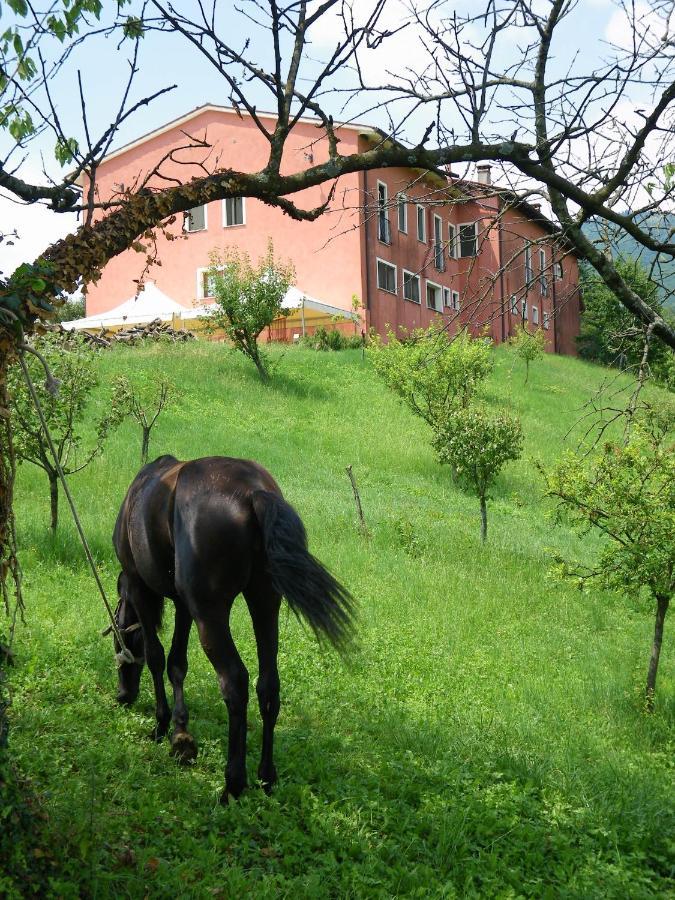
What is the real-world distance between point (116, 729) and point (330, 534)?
8.59 m

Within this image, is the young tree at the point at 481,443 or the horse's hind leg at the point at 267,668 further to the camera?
the young tree at the point at 481,443

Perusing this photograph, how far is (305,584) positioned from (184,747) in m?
1.82

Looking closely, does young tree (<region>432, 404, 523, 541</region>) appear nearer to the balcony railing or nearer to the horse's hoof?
the horse's hoof

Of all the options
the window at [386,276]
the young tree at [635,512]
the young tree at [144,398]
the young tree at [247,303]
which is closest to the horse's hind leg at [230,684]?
the young tree at [635,512]

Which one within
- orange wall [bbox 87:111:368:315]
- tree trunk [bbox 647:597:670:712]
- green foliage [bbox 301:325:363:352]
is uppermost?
orange wall [bbox 87:111:368:315]

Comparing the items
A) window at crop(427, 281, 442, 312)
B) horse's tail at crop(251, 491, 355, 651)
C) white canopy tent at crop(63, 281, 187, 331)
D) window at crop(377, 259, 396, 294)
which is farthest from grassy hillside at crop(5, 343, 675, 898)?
window at crop(427, 281, 442, 312)

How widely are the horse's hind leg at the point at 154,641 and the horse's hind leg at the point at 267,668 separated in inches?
42.1

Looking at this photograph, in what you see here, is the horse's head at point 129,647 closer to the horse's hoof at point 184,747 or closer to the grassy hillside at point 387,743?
the grassy hillside at point 387,743

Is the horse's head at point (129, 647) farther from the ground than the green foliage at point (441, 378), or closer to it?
closer to it

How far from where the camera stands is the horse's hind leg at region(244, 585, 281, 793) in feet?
19.0

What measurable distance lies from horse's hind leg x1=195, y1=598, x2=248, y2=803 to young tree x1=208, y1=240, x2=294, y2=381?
76.8 ft

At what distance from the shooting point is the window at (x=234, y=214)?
3594 centimetres

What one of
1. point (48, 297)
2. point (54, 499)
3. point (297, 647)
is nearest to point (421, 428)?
point (54, 499)

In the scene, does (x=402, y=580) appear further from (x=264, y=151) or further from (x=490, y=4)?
(x=264, y=151)
